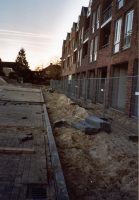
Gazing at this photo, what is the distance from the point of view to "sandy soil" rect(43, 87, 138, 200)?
10.0ft

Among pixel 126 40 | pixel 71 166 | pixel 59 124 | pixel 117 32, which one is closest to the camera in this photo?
pixel 71 166

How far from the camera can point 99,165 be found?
156 inches

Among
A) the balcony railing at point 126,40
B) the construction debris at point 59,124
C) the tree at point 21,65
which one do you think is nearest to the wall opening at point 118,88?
the balcony railing at point 126,40

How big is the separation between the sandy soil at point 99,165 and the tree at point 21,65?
58514mm

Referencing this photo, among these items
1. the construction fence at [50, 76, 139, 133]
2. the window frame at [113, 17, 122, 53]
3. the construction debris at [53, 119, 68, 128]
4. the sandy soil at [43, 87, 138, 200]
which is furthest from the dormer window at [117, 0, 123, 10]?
the sandy soil at [43, 87, 138, 200]

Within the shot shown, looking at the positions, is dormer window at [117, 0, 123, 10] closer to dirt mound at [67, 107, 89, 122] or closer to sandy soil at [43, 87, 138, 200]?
dirt mound at [67, 107, 89, 122]

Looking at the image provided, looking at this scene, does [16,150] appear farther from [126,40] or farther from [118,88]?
[118,88]

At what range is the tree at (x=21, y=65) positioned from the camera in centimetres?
6106

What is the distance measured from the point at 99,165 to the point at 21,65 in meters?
62.9

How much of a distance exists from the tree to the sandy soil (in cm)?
5851

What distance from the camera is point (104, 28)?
16234 mm

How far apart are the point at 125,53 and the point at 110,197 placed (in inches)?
386

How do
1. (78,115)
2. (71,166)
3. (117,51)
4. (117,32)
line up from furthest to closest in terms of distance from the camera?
(117,32) → (117,51) → (78,115) → (71,166)

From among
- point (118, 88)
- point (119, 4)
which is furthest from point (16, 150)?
point (119, 4)
